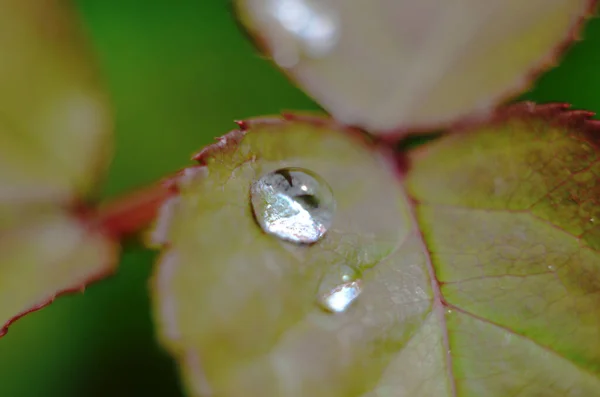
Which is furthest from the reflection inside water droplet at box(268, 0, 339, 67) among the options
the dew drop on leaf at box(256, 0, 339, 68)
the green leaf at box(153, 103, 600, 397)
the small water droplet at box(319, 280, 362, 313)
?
the small water droplet at box(319, 280, 362, 313)

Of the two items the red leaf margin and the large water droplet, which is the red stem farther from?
the large water droplet

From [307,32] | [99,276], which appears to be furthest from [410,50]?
[99,276]

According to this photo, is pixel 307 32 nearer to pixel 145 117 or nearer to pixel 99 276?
pixel 99 276

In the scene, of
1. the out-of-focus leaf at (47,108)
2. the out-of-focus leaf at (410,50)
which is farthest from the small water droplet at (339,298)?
the out-of-focus leaf at (47,108)

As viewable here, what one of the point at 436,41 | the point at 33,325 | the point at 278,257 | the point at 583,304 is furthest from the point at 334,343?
the point at 33,325

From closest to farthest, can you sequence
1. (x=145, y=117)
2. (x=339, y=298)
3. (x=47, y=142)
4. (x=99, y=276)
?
(x=339, y=298)
(x=99, y=276)
(x=47, y=142)
(x=145, y=117)

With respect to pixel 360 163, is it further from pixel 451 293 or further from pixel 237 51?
pixel 237 51
